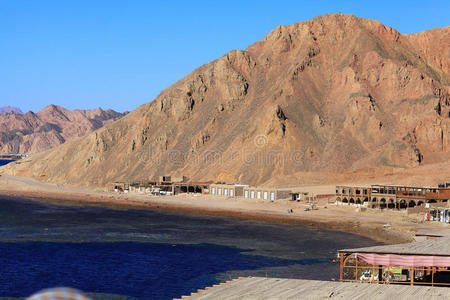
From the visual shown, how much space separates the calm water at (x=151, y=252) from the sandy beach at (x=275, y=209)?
5.47 m

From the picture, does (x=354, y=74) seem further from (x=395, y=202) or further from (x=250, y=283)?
(x=250, y=283)

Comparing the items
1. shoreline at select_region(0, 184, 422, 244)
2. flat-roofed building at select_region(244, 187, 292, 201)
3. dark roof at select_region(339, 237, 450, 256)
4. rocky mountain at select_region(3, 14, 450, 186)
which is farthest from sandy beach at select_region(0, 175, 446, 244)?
dark roof at select_region(339, 237, 450, 256)

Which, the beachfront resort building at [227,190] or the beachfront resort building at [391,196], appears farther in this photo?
the beachfront resort building at [227,190]

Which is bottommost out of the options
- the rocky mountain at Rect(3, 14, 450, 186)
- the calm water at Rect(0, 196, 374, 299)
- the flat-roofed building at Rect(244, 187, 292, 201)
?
the calm water at Rect(0, 196, 374, 299)

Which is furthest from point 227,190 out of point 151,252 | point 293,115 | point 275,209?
point 151,252

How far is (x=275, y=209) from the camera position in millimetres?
106938

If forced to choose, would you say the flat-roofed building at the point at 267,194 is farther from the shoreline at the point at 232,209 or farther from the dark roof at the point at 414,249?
the dark roof at the point at 414,249

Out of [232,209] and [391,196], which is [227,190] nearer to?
[232,209]

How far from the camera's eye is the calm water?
48.8 metres

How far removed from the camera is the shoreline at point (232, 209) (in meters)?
78.1

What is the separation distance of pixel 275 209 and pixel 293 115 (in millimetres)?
48499

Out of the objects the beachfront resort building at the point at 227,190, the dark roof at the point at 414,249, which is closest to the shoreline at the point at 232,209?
the beachfront resort building at the point at 227,190

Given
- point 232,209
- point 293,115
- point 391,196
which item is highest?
point 293,115

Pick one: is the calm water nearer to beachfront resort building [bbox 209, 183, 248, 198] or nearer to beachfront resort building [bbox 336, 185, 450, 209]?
beachfront resort building [bbox 336, 185, 450, 209]
